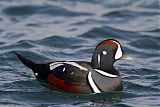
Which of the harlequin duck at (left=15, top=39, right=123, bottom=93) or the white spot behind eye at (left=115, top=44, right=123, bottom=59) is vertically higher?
the white spot behind eye at (left=115, top=44, right=123, bottom=59)

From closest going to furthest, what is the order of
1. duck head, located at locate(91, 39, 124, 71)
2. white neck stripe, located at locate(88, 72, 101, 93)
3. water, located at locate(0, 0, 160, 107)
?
white neck stripe, located at locate(88, 72, 101, 93)
water, located at locate(0, 0, 160, 107)
duck head, located at locate(91, 39, 124, 71)

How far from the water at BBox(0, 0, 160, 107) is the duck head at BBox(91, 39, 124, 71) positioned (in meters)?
0.51

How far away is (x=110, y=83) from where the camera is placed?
11633 millimetres

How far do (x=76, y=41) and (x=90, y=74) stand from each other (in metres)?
4.77

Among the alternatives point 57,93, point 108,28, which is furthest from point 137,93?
point 108,28

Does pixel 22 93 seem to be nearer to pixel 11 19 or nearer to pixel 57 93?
pixel 57 93

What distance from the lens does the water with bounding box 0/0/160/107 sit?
38.2 feet

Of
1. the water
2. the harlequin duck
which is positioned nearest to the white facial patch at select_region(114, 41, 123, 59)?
→ the harlequin duck

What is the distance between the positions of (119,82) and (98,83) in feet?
1.30

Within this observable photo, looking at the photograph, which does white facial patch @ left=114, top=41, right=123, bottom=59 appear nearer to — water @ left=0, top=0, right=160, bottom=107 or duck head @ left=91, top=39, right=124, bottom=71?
duck head @ left=91, top=39, right=124, bottom=71

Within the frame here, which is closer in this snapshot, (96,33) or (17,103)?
(17,103)

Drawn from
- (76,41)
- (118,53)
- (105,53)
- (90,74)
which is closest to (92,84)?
(90,74)

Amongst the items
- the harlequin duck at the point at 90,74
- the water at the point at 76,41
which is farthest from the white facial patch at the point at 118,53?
the water at the point at 76,41

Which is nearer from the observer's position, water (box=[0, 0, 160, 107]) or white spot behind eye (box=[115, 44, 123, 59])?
water (box=[0, 0, 160, 107])
